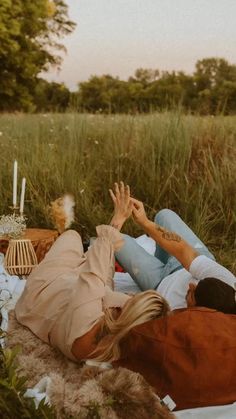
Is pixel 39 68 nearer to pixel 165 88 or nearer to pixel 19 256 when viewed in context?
pixel 165 88

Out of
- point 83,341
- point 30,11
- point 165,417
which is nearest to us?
point 165,417

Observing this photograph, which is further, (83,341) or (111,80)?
(111,80)

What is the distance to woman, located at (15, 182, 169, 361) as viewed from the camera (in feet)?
7.35

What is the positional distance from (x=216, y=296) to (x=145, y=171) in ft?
9.21

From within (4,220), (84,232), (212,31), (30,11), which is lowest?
Answer: (84,232)

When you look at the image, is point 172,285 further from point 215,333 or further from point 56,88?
A: point 56,88

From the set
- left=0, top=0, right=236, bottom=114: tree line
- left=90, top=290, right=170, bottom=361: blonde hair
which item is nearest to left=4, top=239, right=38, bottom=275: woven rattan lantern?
left=90, top=290, right=170, bottom=361: blonde hair

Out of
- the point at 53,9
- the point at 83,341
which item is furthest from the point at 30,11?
the point at 83,341

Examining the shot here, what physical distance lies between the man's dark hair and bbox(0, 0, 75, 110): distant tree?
17.5 meters

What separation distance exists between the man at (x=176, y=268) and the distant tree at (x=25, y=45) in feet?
54.0

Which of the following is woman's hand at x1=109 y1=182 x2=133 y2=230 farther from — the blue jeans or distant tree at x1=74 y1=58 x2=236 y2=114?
distant tree at x1=74 y1=58 x2=236 y2=114

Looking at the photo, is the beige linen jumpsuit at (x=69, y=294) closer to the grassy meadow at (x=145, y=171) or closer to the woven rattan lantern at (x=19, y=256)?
the woven rattan lantern at (x=19, y=256)

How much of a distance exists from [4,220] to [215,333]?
1924mm

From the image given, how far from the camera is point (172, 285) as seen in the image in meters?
2.94
